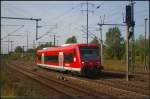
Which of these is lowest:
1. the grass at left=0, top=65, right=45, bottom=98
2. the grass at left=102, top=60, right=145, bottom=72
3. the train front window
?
the grass at left=102, top=60, right=145, bottom=72

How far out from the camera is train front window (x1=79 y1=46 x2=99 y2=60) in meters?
30.1

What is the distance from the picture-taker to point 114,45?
115 m

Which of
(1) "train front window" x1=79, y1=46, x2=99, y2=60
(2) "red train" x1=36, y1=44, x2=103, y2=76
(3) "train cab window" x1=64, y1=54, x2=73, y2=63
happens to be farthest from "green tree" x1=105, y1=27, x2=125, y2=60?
(1) "train front window" x1=79, y1=46, x2=99, y2=60

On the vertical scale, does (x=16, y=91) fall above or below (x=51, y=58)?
below

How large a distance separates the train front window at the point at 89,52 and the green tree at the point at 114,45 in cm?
7446

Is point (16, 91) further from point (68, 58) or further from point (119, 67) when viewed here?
point (119, 67)

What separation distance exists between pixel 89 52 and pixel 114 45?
85.2 m

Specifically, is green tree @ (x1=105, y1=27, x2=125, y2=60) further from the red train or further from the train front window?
the train front window

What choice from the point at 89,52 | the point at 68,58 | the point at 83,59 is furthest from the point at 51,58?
the point at 83,59

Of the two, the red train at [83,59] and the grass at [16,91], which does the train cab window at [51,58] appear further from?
the grass at [16,91]

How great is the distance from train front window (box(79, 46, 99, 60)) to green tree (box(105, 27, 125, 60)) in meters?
74.5

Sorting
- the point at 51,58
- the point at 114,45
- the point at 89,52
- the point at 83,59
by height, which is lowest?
the point at 51,58

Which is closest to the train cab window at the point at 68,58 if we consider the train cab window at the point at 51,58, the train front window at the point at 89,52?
the train front window at the point at 89,52

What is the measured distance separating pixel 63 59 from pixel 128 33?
9.37m
